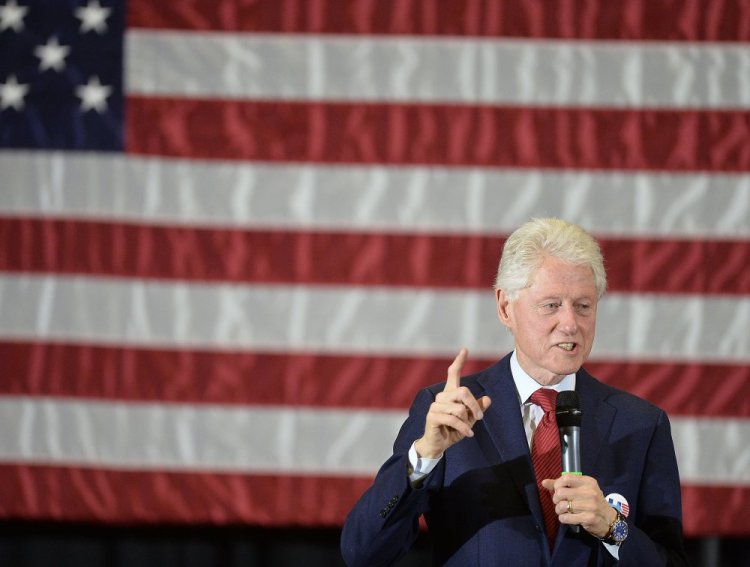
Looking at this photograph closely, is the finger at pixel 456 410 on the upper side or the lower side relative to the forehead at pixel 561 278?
lower

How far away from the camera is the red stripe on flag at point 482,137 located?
2928 millimetres

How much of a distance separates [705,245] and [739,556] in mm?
990

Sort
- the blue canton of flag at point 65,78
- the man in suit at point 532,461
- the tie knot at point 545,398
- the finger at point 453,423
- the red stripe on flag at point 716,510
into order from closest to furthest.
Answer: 1. the finger at point 453,423
2. the man in suit at point 532,461
3. the tie knot at point 545,398
4. the red stripe on flag at point 716,510
5. the blue canton of flag at point 65,78

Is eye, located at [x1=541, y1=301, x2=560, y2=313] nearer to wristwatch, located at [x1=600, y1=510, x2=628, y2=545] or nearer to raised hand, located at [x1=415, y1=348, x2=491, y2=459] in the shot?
raised hand, located at [x1=415, y1=348, x2=491, y2=459]

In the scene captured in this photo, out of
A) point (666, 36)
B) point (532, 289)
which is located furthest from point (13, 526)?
point (666, 36)

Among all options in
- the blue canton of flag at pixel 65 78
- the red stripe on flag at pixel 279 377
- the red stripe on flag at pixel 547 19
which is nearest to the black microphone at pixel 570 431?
the red stripe on flag at pixel 279 377

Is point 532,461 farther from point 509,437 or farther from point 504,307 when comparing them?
point 504,307

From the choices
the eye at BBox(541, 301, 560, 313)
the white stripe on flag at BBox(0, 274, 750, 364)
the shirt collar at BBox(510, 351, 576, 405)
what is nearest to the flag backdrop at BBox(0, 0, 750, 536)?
the white stripe on flag at BBox(0, 274, 750, 364)

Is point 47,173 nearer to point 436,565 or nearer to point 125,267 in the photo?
point 125,267

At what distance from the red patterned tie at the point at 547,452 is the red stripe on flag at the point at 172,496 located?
1246 millimetres

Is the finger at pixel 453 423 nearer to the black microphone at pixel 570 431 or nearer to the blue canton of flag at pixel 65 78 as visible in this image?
the black microphone at pixel 570 431

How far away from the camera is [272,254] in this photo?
9.63 feet

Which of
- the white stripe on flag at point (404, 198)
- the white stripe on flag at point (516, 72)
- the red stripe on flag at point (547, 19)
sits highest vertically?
the red stripe on flag at point (547, 19)

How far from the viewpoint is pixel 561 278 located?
1695mm
